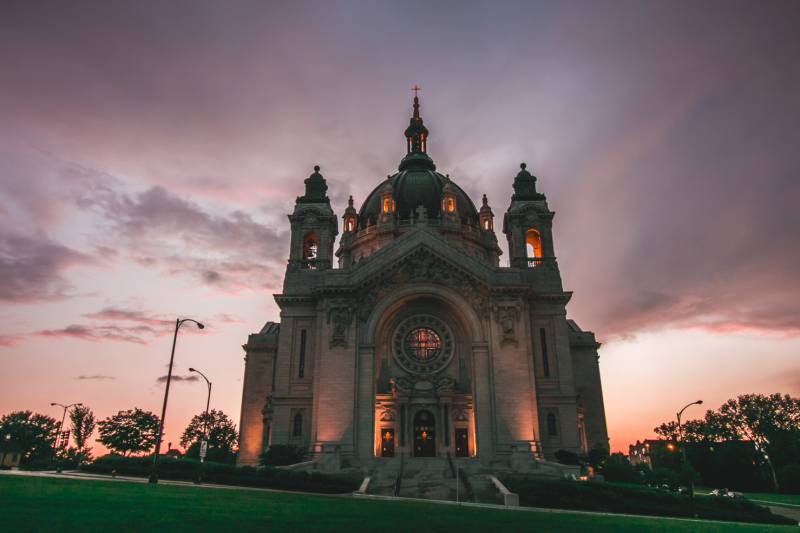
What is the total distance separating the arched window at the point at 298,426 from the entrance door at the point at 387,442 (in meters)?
7.12

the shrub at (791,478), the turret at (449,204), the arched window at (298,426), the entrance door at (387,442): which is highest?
the turret at (449,204)

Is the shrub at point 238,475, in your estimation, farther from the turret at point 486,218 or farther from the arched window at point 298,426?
the turret at point 486,218

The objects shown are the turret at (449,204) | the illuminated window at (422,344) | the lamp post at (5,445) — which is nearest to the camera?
the illuminated window at (422,344)

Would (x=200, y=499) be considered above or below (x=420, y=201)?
below

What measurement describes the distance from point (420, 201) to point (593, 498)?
143 feet

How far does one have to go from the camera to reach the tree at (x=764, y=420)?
246ft

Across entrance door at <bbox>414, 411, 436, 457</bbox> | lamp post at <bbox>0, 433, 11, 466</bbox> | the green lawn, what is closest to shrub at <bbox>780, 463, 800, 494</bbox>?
the green lawn

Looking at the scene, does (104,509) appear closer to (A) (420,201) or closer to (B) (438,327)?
(B) (438,327)

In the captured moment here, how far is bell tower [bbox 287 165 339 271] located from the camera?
172 ft

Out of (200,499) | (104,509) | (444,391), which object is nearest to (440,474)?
(444,391)

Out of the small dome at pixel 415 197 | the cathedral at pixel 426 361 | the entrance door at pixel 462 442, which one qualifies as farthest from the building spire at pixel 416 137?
the entrance door at pixel 462 442

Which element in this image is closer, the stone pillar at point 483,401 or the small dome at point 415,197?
the stone pillar at point 483,401

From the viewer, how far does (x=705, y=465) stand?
248ft

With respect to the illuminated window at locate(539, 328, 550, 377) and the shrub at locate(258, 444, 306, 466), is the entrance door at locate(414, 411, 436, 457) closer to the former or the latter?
the shrub at locate(258, 444, 306, 466)
